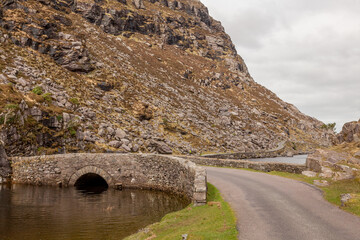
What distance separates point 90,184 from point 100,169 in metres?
5.80

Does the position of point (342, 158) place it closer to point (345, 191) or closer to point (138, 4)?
point (345, 191)

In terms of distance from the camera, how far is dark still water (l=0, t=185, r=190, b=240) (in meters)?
16.6

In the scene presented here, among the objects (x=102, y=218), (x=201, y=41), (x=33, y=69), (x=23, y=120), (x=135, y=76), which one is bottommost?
(x=102, y=218)

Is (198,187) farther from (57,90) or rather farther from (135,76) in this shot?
(135,76)

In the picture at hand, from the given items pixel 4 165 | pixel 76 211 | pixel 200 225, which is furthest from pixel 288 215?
pixel 4 165

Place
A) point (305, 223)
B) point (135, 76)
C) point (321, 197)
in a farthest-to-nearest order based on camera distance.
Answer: point (135, 76) < point (321, 197) < point (305, 223)

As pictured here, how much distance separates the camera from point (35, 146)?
38.2 m

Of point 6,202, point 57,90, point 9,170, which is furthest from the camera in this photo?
point 57,90

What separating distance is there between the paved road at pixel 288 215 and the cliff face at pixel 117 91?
31.9 metres

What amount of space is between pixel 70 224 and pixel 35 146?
79.7 ft

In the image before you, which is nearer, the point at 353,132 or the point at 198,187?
the point at 198,187

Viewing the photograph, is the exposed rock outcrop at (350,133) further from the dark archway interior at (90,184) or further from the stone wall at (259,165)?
the dark archway interior at (90,184)

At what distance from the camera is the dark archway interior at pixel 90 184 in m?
31.7

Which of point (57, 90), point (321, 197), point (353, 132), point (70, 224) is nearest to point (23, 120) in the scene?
point (57, 90)
